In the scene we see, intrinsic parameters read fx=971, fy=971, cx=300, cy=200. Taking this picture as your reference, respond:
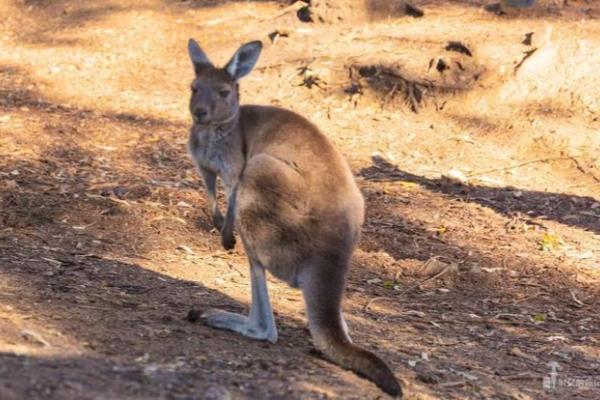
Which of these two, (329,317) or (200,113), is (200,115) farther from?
(329,317)

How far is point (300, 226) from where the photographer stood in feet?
15.2

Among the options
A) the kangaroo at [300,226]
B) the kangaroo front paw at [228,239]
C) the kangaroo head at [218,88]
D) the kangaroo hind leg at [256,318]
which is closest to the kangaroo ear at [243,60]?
the kangaroo head at [218,88]

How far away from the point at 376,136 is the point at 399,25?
6.76 ft

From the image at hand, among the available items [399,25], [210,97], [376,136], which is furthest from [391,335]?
[399,25]

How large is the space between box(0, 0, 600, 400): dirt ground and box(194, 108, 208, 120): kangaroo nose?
1065mm

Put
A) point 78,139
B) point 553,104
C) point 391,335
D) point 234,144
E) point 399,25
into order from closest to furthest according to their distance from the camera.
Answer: point 234,144 → point 391,335 → point 78,139 → point 553,104 → point 399,25

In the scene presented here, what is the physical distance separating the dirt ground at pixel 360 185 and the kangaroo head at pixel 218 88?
1088 millimetres

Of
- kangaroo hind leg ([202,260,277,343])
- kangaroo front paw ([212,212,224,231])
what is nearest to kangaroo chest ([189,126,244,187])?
kangaroo front paw ([212,212,224,231])

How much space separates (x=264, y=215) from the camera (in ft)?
15.3

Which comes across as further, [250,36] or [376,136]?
[250,36]

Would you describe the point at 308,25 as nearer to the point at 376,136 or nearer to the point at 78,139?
the point at 376,136

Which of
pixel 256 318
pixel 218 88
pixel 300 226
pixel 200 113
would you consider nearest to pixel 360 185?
pixel 218 88

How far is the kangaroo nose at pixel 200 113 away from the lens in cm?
521

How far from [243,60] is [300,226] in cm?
129
